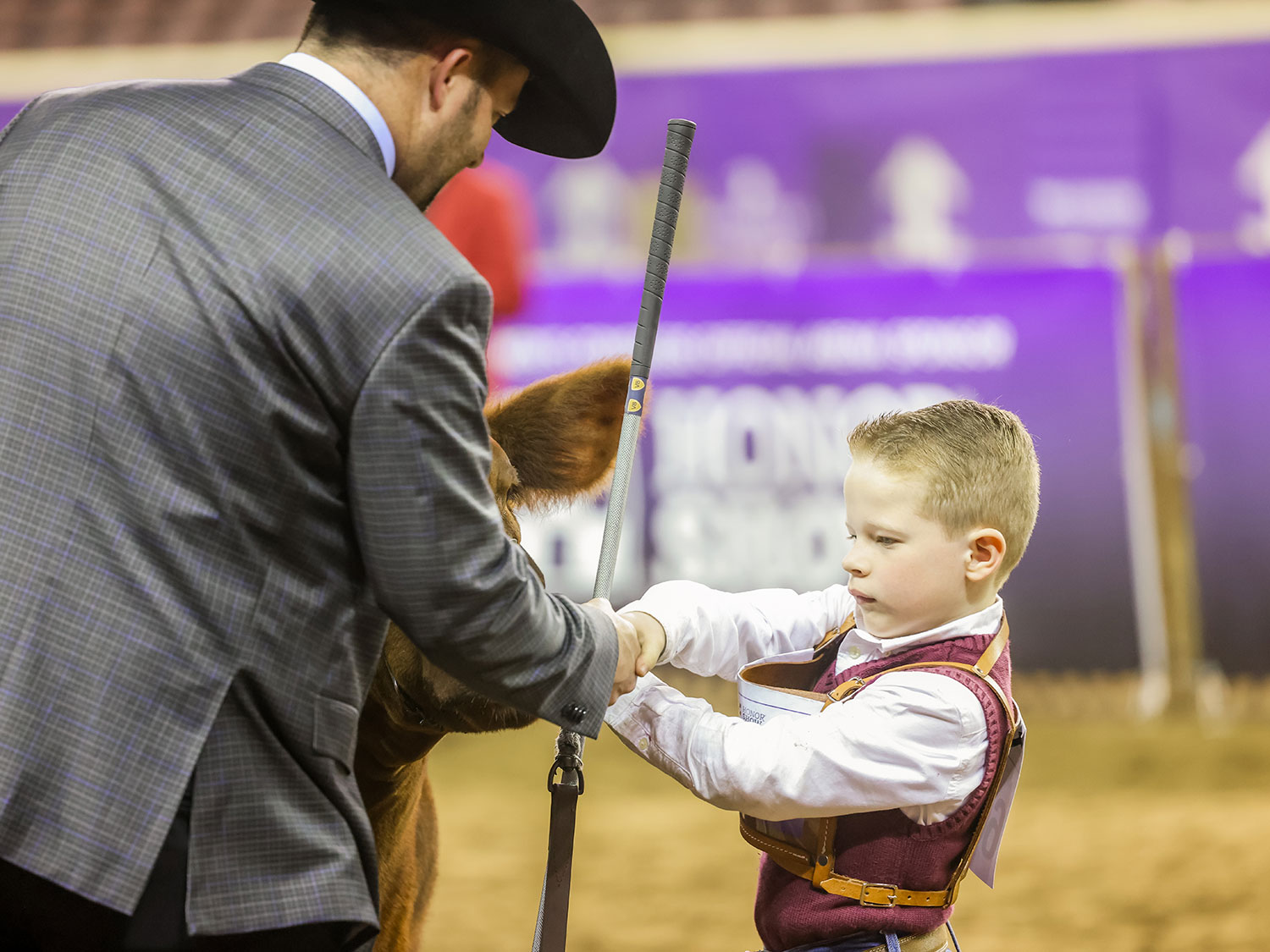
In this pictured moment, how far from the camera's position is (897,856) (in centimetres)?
164

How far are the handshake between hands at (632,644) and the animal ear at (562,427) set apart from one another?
486 mm

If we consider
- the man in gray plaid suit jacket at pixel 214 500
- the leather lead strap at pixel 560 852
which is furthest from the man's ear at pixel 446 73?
the leather lead strap at pixel 560 852

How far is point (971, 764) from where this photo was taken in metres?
1.61

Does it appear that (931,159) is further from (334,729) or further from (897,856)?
(334,729)

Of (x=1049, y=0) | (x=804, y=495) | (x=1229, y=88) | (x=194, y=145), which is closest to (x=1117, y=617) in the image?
(x=804, y=495)

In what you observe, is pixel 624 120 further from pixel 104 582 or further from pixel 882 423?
pixel 104 582

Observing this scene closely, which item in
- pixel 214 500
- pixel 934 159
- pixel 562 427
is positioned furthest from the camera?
pixel 934 159

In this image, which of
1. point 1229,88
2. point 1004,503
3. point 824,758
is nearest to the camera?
point 824,758

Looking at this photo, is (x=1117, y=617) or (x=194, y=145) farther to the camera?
(x=1117, y=617)

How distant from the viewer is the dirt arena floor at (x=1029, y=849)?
3.70 metres

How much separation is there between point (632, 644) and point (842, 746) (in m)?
0.29

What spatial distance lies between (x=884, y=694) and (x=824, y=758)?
117 millimetres

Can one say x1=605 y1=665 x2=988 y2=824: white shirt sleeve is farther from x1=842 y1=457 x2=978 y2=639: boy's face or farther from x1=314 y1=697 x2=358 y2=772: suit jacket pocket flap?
x1=314 y1=697 x2=358 y2=772: suit jacket pocket flap

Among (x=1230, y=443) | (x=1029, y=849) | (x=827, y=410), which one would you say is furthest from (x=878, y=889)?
(x=1230, y=443)
